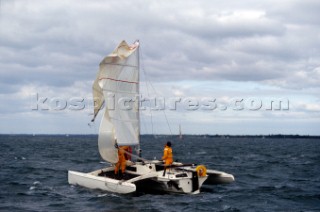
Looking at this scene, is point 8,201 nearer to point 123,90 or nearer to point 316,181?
point 123,90

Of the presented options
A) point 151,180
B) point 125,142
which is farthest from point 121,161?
point 151,180

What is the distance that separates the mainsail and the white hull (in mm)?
1416

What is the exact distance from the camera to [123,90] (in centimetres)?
2461

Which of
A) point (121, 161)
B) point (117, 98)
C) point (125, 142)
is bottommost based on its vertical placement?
point (121, 161)

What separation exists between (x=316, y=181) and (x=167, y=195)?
39.8 feet

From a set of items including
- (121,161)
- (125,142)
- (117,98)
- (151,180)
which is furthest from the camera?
(125,142)

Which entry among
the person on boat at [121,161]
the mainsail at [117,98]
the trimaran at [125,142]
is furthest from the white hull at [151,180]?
the mainsail at [117,98]

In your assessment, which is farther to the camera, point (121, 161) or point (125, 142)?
point (125, 142)

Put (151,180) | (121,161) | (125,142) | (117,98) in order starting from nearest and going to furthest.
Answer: (151,180)
(117,98)
(121,161)
(125,142)

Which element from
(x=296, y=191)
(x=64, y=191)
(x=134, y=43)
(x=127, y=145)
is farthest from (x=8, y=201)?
(x=296, y=191)

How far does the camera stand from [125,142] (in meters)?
24.5

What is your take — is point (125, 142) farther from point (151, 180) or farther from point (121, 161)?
point (151, 180)

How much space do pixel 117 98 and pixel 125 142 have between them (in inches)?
99.6

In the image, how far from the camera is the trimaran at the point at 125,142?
72.5 ft
